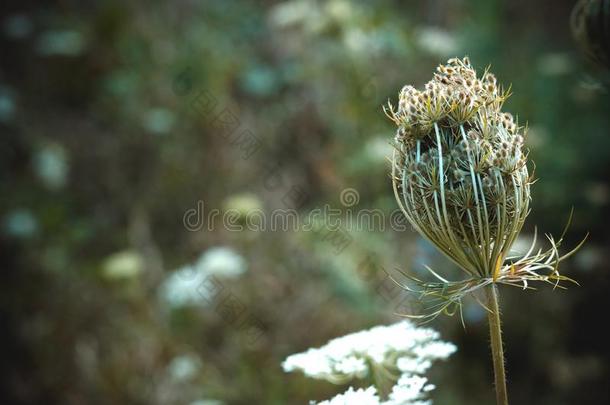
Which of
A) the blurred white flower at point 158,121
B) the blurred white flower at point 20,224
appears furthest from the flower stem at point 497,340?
the blurred white flower at point 158,121

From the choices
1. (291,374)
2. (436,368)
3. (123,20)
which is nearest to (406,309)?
(436,368)

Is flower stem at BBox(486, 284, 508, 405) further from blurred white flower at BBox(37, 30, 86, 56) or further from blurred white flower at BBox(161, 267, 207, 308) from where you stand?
blurred white flower at BBox(37, 30, 86, 56)

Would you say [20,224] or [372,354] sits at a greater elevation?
Answer: [20,224]

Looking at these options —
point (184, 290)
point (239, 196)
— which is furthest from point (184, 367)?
point (239, 196)

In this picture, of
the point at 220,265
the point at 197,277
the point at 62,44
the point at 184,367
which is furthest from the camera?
the point at 62,44

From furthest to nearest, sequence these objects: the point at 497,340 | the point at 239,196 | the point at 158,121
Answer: the point at 158,121
the point at 239,196
the point at 497,340

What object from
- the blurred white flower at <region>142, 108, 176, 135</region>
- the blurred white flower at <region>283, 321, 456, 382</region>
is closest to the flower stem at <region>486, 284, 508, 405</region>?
the blurred white flower at <region>283, 321, 456, 382</region>

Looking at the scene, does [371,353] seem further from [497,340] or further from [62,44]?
[62,44]
